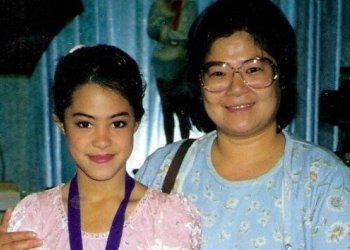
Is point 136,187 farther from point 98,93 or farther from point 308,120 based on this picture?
point 308,120

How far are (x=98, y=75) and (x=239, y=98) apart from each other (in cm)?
42

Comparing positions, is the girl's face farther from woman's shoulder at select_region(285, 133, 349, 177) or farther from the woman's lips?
woman's shoulder at select_region(285, 133, 349, 177)

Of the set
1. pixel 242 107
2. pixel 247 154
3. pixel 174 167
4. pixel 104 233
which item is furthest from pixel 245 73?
pixel 104 233

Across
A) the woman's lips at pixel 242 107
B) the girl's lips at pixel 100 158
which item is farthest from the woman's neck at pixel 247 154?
the girl's lips at pixel 100 158

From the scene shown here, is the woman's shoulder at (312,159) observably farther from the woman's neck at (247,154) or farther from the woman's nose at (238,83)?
the woman's nose at (238,83)

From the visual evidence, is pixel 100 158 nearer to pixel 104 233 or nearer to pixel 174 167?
pixel 104 233

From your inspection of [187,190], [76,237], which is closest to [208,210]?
[187,190]

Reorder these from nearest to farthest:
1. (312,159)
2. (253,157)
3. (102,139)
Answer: (102,139)
(312,159)
(253,157)

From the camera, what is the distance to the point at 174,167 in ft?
5.98

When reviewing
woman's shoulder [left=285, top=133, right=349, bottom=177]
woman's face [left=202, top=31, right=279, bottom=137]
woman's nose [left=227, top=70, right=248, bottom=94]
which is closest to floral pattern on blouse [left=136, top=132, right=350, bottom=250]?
woman's shoulder [left=285, top=133, right=349, bottom=177]

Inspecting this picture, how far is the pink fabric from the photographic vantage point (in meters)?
1.56

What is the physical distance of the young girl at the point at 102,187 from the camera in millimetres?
1568

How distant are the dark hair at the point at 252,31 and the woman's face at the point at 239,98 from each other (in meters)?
0.03

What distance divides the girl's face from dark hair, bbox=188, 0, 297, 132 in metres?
0.34
